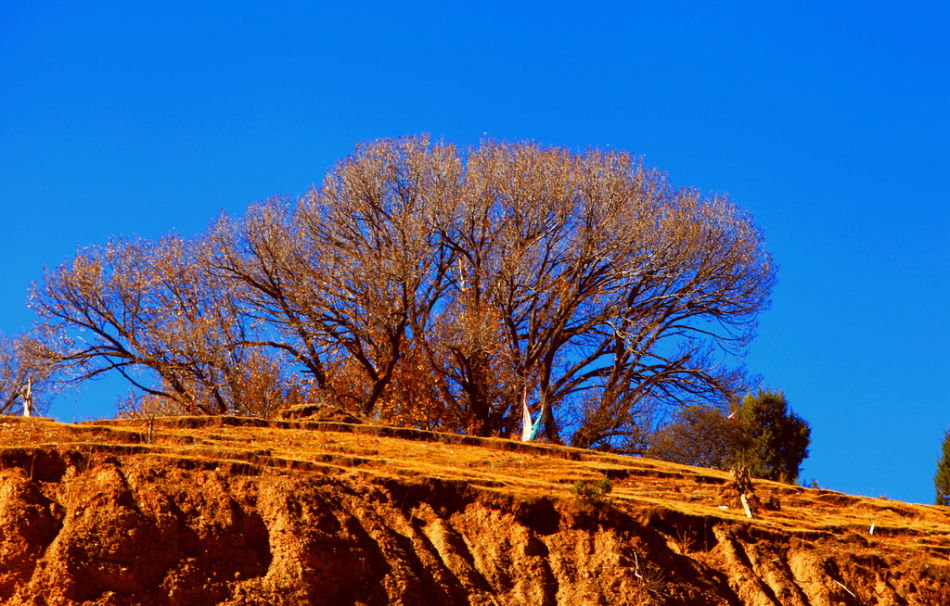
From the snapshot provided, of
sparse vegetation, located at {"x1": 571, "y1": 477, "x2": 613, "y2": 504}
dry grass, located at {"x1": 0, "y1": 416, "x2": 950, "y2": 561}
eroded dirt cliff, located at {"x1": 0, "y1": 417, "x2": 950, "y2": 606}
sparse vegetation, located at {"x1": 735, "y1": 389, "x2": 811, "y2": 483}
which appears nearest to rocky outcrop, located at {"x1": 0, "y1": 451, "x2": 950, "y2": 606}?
eroded dirt cliff, located at {"x1": 0, "y1": 417, "x2": 950, "y2": 606}

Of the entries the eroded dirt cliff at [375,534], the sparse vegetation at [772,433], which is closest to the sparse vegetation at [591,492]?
the eroded dirt cliff at [375,534]

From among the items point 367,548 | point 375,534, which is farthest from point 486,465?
Result: point 367,548

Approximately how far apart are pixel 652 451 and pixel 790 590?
18234 millimetres

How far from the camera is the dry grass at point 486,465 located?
45.3 ft

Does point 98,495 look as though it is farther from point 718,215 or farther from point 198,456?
point 718,215

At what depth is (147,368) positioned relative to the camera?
32375 millimetres

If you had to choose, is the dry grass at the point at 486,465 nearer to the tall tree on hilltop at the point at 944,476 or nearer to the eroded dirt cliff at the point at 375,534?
the eroded dirt cliff at the point at 375,534

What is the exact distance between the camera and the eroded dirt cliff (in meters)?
11.2

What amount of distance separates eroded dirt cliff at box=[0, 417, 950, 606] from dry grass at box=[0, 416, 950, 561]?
2.0 inches

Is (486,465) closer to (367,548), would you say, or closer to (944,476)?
(367,548)

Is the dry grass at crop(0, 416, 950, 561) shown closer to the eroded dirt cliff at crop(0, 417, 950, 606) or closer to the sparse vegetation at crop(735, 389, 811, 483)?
the eroded dirt cliff at crop(0, 417, 950, 606)

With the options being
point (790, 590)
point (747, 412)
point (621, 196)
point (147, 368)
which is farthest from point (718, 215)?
point (790, 590)

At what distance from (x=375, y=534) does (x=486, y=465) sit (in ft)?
15.3

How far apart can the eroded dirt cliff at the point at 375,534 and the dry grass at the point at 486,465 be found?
2.0 inches
